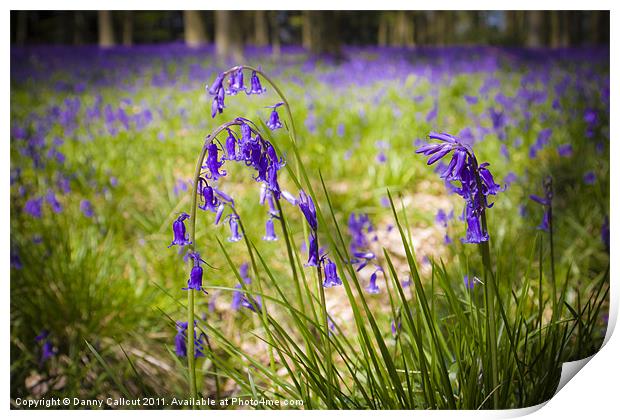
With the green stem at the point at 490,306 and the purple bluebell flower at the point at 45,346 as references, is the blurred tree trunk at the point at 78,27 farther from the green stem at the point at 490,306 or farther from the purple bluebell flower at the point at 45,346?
the green stem at the point at 490,306

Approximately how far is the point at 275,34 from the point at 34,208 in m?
1.10

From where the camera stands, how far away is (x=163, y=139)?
251cm

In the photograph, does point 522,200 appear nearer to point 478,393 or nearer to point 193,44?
point 478,393

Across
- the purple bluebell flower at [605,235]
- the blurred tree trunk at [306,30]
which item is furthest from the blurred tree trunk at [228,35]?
the purple bluebell flower at [605,235]

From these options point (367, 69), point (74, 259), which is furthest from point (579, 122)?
point (74, 259)

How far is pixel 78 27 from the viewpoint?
232 centimetres

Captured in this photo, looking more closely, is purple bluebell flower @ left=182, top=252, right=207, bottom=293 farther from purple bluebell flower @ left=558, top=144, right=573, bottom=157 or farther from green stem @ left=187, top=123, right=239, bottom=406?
purple bluebell flower @ left=558, top=144, right=573, bottom=157

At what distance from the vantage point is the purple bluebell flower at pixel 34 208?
7.37 ft

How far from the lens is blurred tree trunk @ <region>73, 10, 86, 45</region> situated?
228 centimetres

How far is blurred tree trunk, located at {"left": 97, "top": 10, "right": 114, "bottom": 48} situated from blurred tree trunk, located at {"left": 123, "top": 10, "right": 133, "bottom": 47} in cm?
5

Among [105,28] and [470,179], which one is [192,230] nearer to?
[470,179]

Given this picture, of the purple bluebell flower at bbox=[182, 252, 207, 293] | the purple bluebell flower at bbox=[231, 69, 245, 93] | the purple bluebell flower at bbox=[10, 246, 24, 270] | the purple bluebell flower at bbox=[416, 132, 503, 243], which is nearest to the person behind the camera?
the purple bluebell flower at bbox=[416, 132, 503, 243]

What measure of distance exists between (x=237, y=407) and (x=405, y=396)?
0.64 meters

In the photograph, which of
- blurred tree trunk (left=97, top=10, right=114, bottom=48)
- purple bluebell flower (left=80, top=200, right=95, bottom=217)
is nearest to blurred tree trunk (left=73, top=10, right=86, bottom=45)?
blurred tree trunk (left=97, top=10, right=114, bottom=48)
